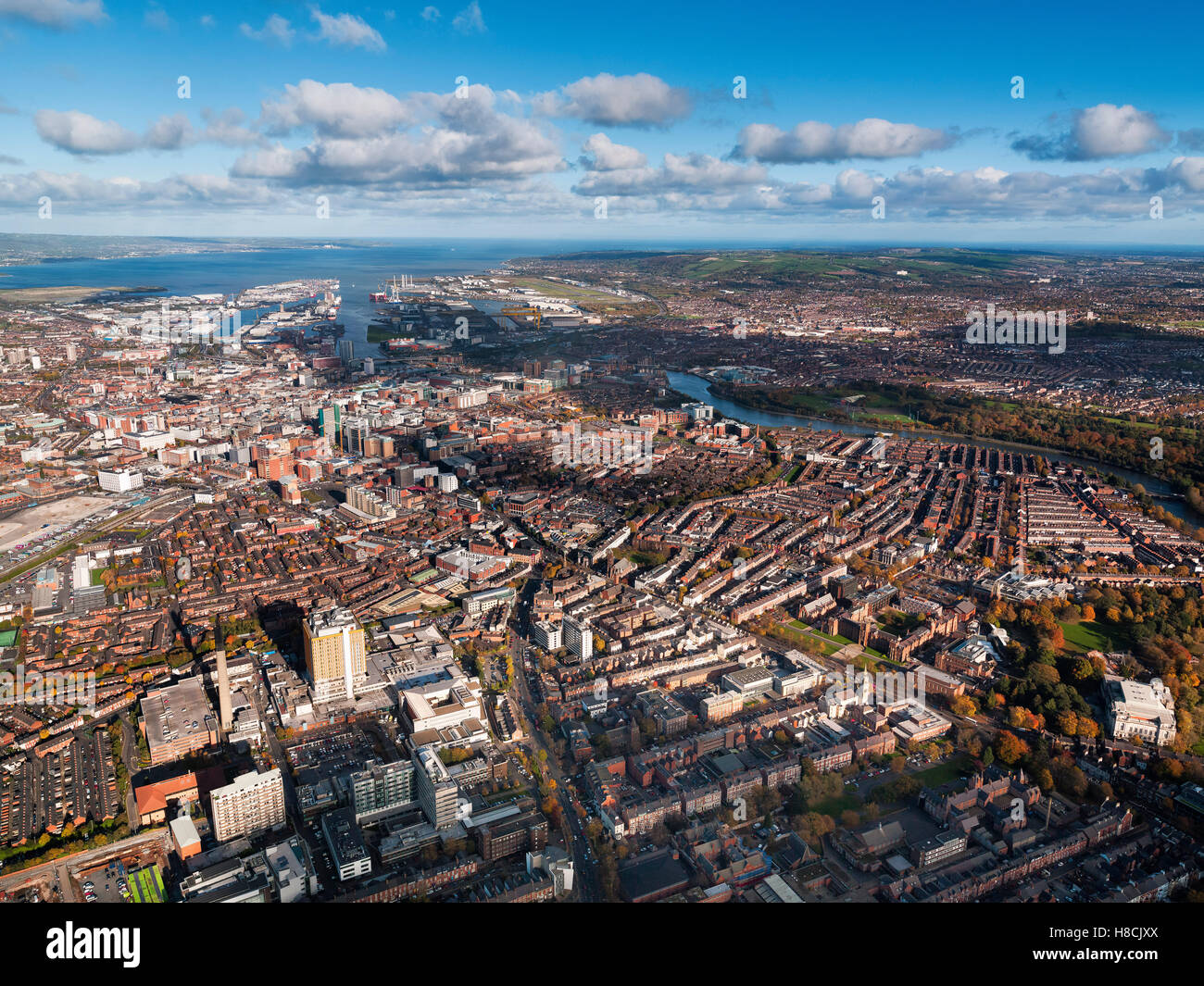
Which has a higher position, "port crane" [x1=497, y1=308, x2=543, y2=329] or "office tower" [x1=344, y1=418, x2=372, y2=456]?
"port crane" [x1=497, y1=308, x2=543, y2=329]

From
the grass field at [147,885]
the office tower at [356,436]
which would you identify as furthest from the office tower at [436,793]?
the office tower at [356,436]

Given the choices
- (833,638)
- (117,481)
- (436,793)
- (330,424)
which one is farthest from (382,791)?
(330,424)

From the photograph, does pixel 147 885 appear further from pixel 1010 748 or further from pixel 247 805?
pixel 1010 748

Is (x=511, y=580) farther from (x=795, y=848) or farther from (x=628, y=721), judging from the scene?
(x=795, y=848)

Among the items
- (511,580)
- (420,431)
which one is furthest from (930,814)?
(420,431)

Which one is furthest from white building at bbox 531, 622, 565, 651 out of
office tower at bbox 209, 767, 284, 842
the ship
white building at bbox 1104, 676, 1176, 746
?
the ship

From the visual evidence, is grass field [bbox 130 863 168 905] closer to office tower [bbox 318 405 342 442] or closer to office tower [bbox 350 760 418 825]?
office tower [bbox 350 760 418 825]
